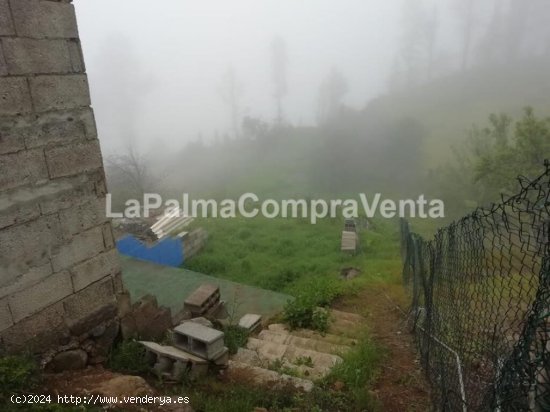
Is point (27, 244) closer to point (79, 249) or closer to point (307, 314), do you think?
point (79, 249)

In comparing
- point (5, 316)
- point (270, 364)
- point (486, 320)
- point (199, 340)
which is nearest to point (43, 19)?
point (5, 316)

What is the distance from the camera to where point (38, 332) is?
3.24 m

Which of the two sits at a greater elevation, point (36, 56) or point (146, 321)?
point (36, 56)

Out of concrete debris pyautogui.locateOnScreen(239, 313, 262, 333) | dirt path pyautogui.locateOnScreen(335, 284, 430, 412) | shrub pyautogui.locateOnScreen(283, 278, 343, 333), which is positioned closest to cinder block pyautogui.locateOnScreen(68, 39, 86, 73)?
concrete debris pyautogui.locateOnScreen(239, 313, 262, 333)

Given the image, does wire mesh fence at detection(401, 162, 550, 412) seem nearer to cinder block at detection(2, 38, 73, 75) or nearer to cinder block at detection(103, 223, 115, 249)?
cinder block at detection(103, 223, 115, 249)

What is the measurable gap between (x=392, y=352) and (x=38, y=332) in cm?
398

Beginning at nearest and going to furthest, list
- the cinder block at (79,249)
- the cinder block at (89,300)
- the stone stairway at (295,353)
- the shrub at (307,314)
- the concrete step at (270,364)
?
the cinder block at (79,249) < the cinder block at (89,300) < the stone stairway at (295,353) < the concrete step at (270,364) < the shrub at (307,314)

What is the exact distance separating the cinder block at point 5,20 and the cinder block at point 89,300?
Answer: 2198mm

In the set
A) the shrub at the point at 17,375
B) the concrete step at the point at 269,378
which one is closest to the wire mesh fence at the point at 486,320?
the concrete step at the point at 269,378

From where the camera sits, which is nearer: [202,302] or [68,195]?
[68,195]

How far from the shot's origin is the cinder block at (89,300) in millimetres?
3508

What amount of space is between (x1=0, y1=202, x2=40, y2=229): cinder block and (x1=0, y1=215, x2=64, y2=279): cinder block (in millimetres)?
39

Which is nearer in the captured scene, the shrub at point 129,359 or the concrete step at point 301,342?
the shrub at point 129,359

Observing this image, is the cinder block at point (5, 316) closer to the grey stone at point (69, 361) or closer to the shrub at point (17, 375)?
the shrub at point (17, 375)
